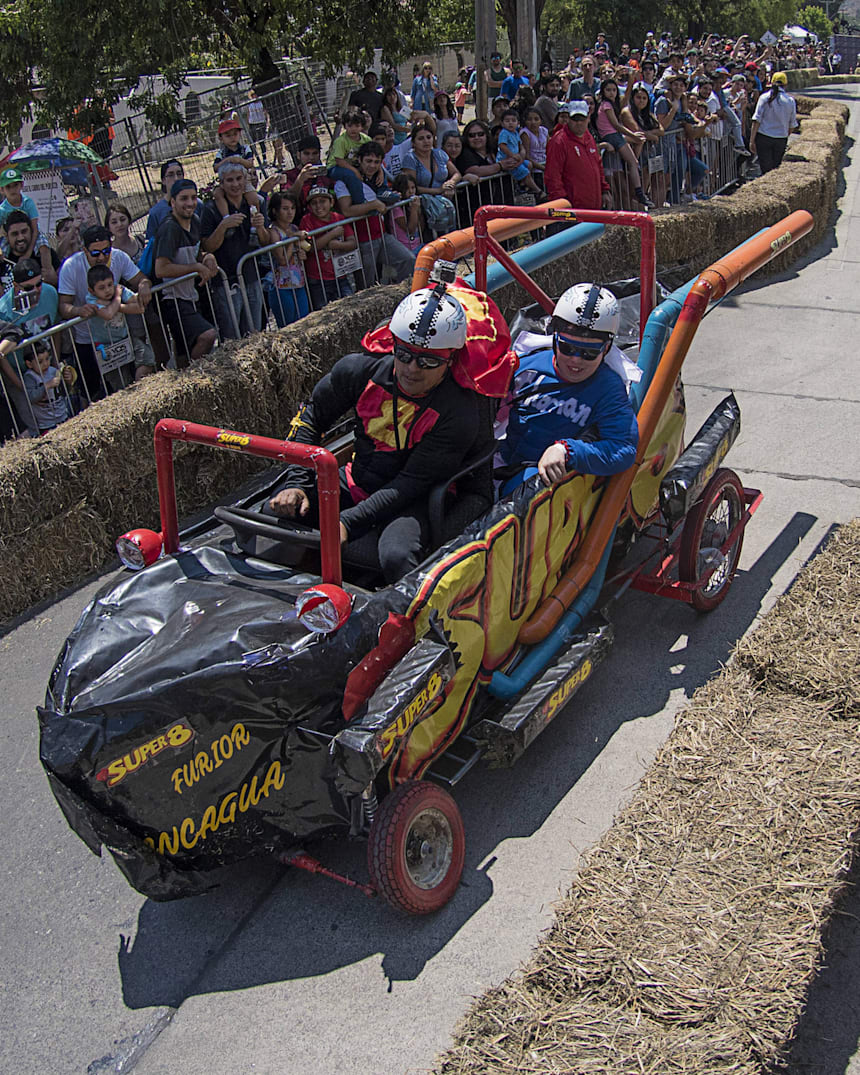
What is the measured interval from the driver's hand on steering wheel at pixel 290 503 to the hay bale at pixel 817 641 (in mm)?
1941

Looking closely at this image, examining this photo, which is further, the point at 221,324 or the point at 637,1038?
the point at 221,324

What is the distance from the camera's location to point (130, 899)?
375cm

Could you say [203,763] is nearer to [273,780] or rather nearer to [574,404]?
[273,780]

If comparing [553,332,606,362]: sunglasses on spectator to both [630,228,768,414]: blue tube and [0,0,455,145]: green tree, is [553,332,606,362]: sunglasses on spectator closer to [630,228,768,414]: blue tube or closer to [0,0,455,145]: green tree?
[630,228,768,414]: blue tube

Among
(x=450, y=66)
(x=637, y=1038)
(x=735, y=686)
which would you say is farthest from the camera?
(x=450, y=66)

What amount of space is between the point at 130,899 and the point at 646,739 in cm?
222

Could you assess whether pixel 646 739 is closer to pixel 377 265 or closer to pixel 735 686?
pixel 735 686

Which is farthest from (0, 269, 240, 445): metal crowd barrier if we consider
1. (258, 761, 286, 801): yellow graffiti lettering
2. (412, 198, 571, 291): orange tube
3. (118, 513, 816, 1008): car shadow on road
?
(258, 761, 286, 801): yellow graffiti lettering

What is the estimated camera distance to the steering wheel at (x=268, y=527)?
3.67m

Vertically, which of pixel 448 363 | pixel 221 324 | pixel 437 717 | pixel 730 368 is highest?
pixel 448 363

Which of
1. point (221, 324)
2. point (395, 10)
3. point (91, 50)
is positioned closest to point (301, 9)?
point (395, 10)

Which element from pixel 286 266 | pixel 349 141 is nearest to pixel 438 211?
pixel 349 141

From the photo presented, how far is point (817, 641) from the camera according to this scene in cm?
420

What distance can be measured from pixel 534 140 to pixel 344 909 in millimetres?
9916
